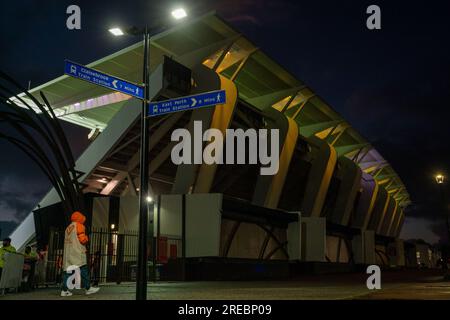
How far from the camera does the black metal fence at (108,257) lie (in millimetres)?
17312

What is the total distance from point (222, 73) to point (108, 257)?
18577 mm

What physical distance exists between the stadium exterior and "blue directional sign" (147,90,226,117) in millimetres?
11813

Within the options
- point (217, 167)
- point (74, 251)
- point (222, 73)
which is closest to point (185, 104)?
point (74, 251)

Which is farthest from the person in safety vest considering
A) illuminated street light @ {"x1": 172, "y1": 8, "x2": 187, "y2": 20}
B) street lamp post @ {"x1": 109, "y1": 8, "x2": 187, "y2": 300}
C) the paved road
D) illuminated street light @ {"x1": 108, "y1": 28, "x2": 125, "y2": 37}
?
illuminated street light @ {"x1": 172, "y1": 8, "x2": 187, "y2": 20}

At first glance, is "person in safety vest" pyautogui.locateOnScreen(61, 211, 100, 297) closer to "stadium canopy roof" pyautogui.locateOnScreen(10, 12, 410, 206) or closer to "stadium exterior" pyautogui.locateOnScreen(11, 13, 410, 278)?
"stadium exterior" pyautogui.locateOnScreen(11, 13, 410, 278)

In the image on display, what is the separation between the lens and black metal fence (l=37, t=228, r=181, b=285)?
17.3 metres

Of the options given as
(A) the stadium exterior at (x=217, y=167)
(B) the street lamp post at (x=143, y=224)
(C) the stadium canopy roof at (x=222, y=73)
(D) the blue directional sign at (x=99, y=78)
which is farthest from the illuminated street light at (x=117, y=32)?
(C) the stadium canopy roof at (x=222, y=73)

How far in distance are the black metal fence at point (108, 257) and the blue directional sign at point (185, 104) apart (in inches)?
293

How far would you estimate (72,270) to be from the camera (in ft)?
40.0
